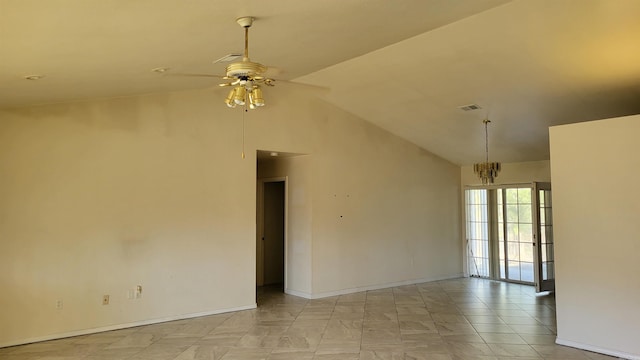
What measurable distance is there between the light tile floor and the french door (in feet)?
4.22

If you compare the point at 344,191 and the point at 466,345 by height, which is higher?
the point at 344,191

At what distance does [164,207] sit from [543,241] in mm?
6610

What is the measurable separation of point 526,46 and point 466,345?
11.2 feet

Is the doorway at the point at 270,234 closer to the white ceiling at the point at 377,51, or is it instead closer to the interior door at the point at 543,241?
the white ceiling at the point at 377,51

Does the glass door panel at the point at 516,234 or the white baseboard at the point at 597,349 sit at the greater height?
the glass door panel at the point at 516,234

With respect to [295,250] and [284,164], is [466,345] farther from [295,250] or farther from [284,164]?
[284,164]

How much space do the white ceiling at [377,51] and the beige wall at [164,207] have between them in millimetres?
552

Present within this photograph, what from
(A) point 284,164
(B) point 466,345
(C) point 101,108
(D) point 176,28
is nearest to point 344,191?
(A) point 284,164

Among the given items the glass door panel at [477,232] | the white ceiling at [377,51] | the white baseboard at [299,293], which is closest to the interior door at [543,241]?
the white ceiling at [377,51]

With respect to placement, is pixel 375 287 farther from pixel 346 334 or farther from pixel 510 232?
pixel 510 232

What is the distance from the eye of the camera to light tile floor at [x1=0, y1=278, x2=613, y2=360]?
4.49m

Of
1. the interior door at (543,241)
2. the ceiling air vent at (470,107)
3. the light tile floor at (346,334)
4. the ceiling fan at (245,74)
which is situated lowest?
the light tile floor at (346,334)

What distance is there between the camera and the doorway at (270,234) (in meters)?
8.51

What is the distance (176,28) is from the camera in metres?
3.04
